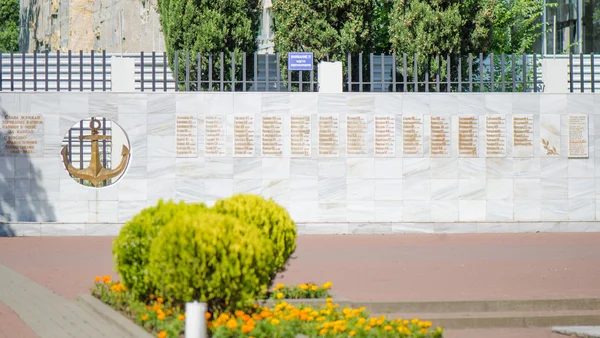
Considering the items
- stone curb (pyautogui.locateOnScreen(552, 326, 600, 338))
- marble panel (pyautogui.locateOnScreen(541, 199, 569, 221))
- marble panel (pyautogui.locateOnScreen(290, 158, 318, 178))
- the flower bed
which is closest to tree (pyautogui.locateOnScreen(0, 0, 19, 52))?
marble panel (pyautogui.locateOnScreen(290, 158, 318, 178))

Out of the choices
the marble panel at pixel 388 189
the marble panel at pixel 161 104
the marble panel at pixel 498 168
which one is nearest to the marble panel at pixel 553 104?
the marble panel at pixel 498 168

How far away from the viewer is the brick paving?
1263cm

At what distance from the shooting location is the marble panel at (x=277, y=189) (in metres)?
21.9

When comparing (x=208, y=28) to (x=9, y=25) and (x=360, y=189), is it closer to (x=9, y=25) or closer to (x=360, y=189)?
(x=360, y=189)

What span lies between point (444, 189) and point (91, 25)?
29.1m

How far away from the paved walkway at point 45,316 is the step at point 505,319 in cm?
308

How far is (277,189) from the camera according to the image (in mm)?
21938

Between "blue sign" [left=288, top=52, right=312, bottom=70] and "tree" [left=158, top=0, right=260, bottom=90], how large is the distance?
6.52 m

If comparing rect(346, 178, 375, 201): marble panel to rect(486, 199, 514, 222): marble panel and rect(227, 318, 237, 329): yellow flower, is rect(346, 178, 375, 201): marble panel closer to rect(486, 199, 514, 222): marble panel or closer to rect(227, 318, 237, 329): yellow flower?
rect(486, 199, 514, 222): marble panel

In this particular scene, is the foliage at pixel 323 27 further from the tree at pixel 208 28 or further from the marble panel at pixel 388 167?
the marble panel at pixel 388 167

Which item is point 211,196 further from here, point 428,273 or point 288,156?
point 428,273

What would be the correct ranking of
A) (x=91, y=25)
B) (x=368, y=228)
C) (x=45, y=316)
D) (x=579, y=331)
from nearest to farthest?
(x=579, y=331) < (x=45, y=316) < (x=368, y=228) < (x=91, y=25)

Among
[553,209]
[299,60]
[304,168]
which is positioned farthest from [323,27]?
[553,209]

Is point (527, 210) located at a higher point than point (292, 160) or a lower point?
lower
